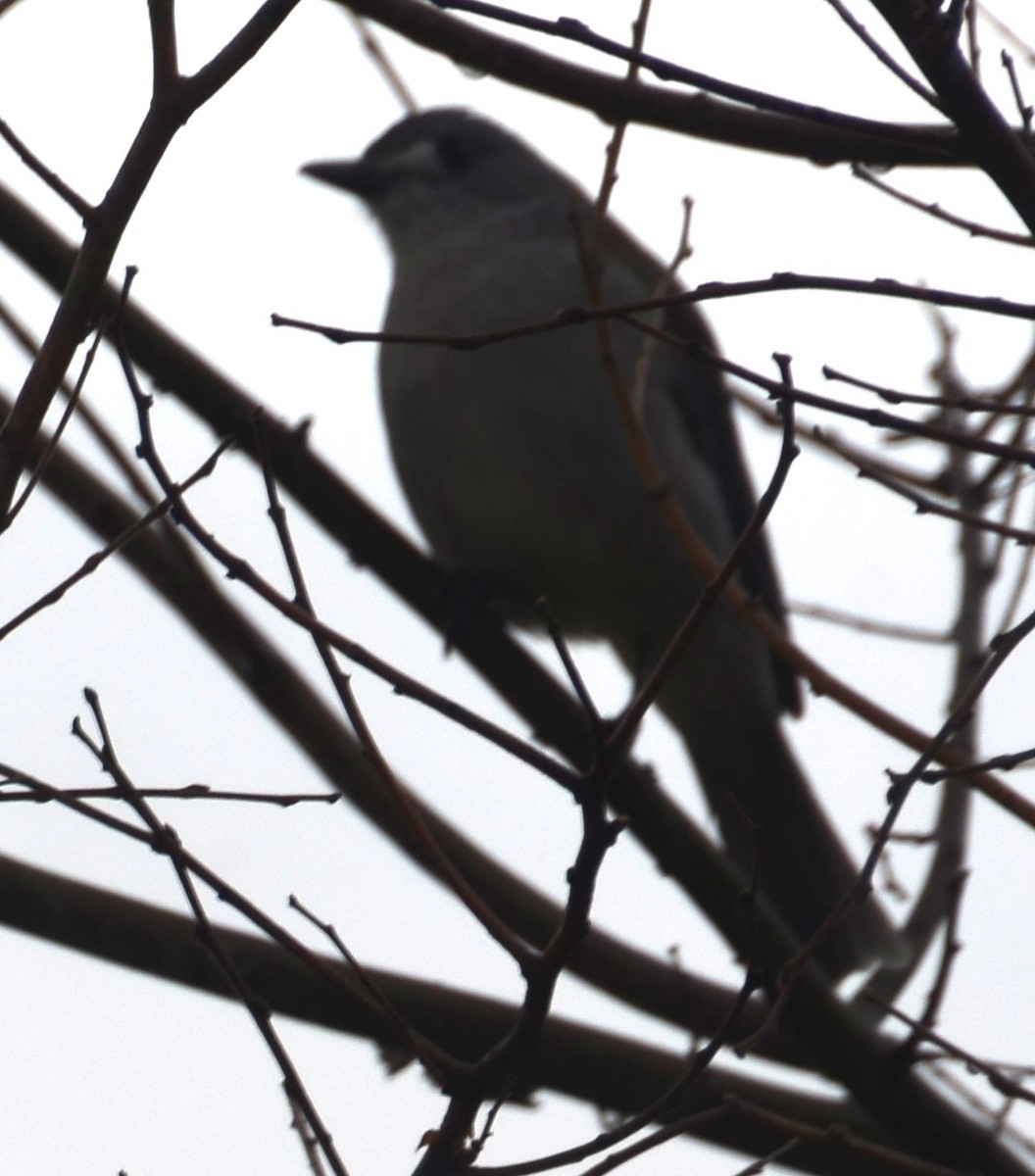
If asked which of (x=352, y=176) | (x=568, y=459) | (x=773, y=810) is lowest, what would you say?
(x=773, y=810)

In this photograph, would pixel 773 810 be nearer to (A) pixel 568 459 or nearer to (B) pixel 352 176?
(A) pixel 568 459

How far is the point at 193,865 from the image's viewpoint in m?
2.39

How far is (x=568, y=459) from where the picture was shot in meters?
5.98

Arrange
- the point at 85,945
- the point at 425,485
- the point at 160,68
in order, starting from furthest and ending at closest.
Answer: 1. the point at 425,485
2. the point at 85,945
3. the point at 160,68

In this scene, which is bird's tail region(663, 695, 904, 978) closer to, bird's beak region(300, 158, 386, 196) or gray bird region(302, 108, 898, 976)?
gray bird region(302, 108, 898, 976)

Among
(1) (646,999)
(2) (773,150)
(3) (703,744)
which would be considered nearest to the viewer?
(2) (773,150)

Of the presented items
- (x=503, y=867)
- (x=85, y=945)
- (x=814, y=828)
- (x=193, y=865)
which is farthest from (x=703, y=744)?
(x=193, y=865)

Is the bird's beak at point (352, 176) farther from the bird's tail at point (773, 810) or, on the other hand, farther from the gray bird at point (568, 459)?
the bird's tail at point (773, 810)

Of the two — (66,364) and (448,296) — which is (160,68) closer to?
(66,364)

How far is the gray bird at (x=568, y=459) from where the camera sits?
236 inches

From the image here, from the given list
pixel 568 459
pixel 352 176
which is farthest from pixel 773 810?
pixel 352 176

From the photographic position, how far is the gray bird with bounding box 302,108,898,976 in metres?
6.00

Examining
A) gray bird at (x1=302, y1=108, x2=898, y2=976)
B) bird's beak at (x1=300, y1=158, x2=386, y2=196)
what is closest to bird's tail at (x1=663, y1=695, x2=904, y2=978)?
gray bird at (x1=302, y1=108, x2=898, y2=976)

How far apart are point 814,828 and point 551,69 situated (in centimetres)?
392
